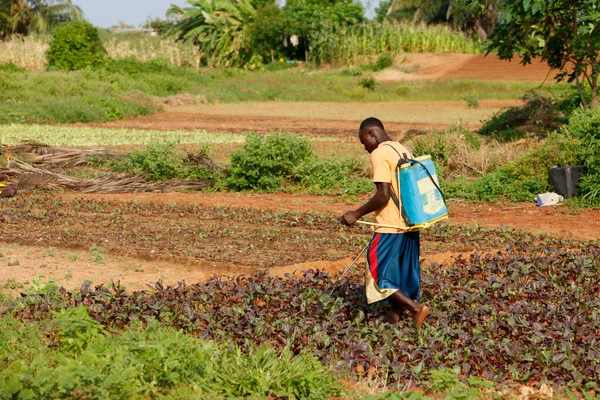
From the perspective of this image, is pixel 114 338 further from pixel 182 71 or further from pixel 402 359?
pixel 182 71

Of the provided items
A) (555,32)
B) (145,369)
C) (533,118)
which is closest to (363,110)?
(533,118)

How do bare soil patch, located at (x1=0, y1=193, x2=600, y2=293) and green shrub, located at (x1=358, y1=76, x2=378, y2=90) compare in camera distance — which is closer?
bare soil patch, located at (x1=0, y1=193, x2=600, y2=293)

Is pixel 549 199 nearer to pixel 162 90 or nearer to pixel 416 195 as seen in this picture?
pixel 416 195

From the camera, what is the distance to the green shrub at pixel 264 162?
1273 cm

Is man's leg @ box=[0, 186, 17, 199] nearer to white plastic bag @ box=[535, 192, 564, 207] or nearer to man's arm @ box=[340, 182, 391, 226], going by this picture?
white plastic bag @ box=[535, 192, 564, 207]

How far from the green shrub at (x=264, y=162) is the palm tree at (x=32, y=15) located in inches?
1423

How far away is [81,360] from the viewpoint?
4781 mm

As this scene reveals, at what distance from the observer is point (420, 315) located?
5.91 m

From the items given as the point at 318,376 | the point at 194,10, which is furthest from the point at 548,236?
the point at 194,10

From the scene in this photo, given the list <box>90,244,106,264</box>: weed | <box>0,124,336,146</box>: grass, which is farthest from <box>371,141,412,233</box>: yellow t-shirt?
<box>0,124,336,146</box>: grass

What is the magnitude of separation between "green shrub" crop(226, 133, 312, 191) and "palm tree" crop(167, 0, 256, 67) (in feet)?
101

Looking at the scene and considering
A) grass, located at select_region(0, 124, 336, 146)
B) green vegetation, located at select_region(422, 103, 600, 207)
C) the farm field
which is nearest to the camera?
the farm field

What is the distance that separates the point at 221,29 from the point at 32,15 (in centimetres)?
1093

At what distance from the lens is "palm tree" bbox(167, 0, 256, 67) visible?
43.5 m
